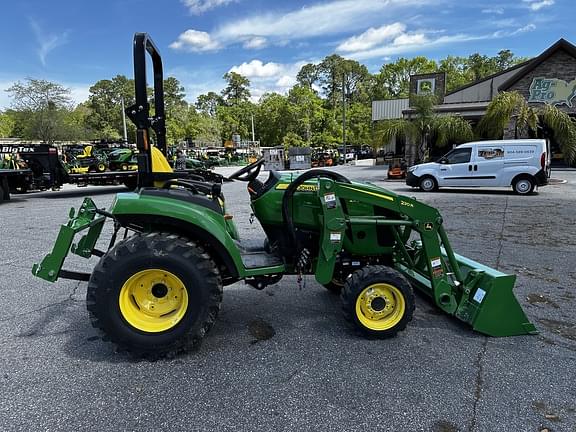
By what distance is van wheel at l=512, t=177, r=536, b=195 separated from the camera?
12.9m

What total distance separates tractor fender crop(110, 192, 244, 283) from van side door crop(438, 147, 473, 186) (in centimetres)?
1236

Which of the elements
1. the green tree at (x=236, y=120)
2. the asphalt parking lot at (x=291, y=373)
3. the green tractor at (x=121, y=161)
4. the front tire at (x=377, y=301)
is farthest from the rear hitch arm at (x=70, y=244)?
the green tree at (x=236, y=120)

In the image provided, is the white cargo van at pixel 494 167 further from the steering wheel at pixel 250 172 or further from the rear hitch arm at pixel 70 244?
the rear hitch arm at pixel 70 244

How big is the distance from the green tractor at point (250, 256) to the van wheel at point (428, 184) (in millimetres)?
11211

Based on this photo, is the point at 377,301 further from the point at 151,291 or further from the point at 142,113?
the point at 142,113

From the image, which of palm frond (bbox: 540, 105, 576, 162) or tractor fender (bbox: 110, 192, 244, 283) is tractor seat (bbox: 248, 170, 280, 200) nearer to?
tractor fender (bbox: 110, 192, 244, 283)

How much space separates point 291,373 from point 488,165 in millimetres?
12578

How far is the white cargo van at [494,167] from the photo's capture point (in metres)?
12.8

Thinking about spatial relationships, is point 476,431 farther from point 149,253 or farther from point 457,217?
point 457,217

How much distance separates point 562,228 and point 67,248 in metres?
8.42

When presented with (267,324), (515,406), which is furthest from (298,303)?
(515,406)

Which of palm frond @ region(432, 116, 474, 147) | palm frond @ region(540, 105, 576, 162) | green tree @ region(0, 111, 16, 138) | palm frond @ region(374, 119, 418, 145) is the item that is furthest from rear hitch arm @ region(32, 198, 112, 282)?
green tree @ region(0, 111, 16, 138)

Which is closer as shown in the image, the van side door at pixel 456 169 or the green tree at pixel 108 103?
the van side door at pixel 456 169

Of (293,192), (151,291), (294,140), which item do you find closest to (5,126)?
(294,140)
